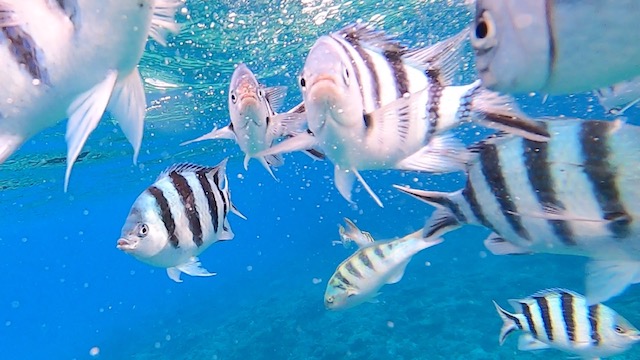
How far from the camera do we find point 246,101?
3.38 m

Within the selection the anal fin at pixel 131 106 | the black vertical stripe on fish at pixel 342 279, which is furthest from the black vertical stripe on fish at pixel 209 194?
the black vertical stripe on fish at pixel 342 279

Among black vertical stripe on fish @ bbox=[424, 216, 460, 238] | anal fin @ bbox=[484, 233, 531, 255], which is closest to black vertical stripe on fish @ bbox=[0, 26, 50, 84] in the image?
black vertical stripe on fish @ bbox=[424, 216, 460, 238]

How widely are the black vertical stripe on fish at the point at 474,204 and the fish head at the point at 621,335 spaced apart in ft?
8.61

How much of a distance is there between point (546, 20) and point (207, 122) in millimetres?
20967

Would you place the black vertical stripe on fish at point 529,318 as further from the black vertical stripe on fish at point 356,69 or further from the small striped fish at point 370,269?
the black vertical stripe on fish at point 356,69

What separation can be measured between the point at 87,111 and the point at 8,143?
0.37 metres

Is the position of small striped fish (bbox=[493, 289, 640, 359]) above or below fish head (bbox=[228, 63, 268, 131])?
below

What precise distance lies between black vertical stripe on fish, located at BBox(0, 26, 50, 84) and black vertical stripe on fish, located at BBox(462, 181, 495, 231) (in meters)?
1.97

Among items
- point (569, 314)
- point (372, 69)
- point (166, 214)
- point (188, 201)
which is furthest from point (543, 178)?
point (569, 314)

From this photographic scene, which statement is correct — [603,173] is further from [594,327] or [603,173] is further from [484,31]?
[594,327]

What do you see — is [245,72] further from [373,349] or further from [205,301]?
[205,301]

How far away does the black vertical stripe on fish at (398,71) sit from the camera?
2.43m

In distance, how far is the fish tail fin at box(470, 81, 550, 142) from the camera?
1.78m

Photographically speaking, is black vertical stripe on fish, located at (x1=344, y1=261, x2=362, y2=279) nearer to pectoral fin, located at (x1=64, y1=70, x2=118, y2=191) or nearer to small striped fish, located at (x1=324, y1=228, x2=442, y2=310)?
small striped fish, located at (x1=324, y1=228, x2=442, y2=310)
